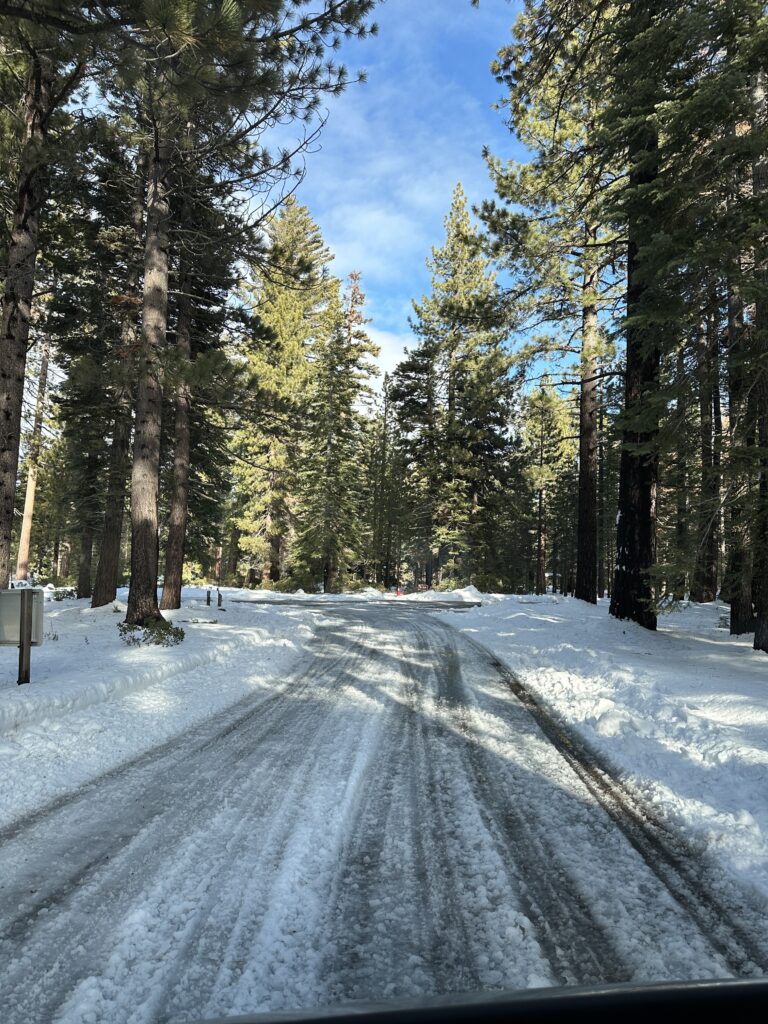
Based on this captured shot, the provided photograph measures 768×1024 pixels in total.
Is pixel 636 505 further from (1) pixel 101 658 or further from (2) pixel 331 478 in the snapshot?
(2) pixel 331 478

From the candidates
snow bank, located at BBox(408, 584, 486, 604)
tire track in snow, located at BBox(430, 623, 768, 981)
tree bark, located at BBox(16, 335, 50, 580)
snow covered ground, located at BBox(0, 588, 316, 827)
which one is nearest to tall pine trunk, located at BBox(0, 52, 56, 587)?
snow covered ground, located at BBox(0, 588, 316, 827)

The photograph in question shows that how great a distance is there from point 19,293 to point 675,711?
9.67m

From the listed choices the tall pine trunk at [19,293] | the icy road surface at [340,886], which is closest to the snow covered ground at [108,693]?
the icy road surface at [340,886]

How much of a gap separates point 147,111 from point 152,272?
2.50 m

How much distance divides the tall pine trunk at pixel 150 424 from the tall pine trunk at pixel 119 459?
1195 mm

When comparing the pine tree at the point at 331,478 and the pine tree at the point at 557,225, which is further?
the pine tree at the point at 331,478

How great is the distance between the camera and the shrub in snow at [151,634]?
9438 millimetres

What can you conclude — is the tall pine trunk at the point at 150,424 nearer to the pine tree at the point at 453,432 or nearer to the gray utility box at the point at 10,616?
the gray utility box at the point at 10,616

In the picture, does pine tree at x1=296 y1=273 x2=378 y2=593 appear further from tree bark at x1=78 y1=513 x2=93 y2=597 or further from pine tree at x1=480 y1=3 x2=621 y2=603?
pine tree at x1=480 y1=3 x2=621 y2=603

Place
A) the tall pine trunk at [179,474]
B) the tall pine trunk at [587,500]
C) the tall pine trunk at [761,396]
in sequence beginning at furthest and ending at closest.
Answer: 1. the tall pine trunk at [587,500]
2. the tall pine trunk at [179,474]
3. the tall pine trunk at [761,396]

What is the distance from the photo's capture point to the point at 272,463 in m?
26.0

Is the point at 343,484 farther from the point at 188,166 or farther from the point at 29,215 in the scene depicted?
the point at 29,215

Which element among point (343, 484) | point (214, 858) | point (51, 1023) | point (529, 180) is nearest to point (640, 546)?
point (529, 180)

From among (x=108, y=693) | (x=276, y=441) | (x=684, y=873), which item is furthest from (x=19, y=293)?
(x=276, y=441)
